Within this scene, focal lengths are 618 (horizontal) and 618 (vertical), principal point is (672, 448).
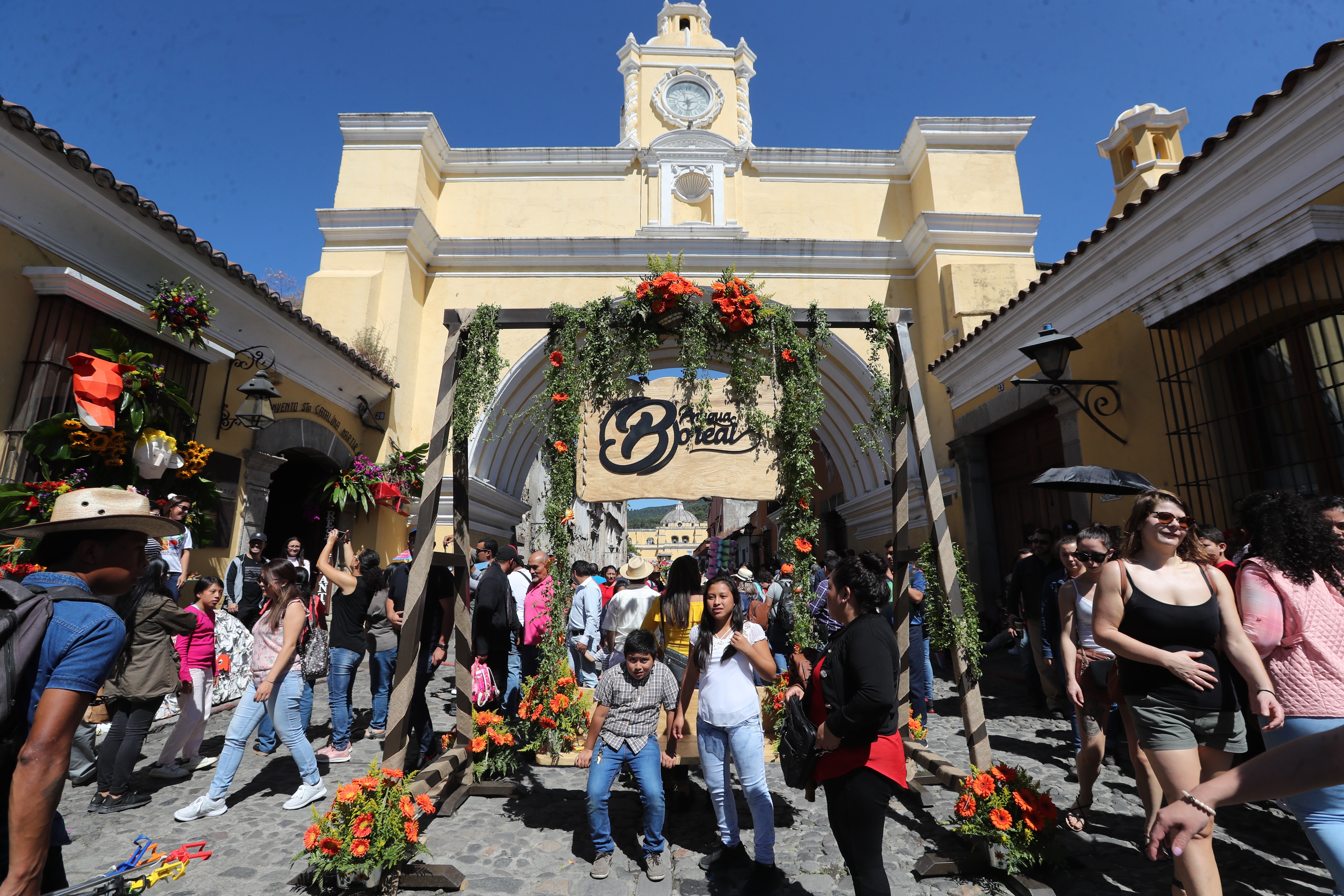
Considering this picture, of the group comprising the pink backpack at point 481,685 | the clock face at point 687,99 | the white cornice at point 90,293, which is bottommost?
the pink backpack at point 481,685

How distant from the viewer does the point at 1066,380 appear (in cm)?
648

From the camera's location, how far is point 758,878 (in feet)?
10.2

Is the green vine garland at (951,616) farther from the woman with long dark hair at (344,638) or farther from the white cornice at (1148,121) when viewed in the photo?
the white cornice at (1148,121)

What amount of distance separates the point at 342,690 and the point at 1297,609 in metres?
6.02

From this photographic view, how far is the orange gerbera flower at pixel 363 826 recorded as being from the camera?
3.13 meters

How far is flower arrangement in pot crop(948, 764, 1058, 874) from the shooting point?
3.16 metres

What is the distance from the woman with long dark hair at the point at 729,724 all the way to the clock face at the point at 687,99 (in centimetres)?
1284

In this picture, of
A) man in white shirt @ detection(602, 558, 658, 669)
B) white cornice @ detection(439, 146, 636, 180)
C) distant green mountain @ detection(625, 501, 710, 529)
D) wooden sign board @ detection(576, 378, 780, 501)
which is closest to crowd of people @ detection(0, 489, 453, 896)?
man in white shirt @ detection(602, 558, 658, 669)

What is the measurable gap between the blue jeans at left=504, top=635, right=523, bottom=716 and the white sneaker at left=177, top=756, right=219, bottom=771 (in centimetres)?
228

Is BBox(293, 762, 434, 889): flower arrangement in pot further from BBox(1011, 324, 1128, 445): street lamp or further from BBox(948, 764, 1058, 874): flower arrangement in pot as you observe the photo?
BBox(1011, 324, 1128, 445): street lamp

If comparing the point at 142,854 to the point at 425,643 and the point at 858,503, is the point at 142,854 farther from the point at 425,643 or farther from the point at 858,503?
the point at 858,503

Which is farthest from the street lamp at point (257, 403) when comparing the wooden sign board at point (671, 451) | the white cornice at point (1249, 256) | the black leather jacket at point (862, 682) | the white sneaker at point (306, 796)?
the white cornice at point (1249, 256)

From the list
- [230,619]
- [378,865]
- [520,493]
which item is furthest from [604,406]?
[520,493]

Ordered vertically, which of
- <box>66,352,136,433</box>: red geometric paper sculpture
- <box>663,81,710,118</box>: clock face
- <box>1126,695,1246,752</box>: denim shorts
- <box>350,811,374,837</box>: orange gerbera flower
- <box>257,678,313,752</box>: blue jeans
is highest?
<box>663,81,710,118</box>: clock face
